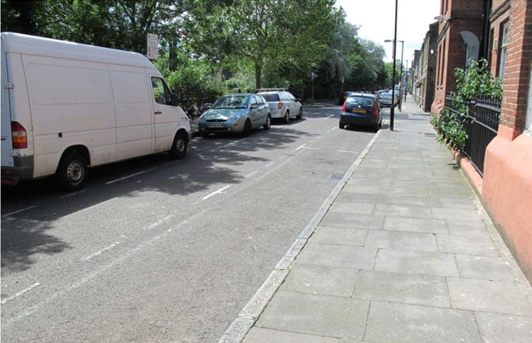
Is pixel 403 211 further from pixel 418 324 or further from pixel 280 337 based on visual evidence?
pixel 280 337

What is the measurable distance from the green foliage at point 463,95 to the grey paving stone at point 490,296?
17.8ft

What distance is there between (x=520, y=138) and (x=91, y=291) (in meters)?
5.03

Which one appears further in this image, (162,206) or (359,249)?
(162,206)

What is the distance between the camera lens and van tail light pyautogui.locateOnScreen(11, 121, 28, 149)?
6.82 meters

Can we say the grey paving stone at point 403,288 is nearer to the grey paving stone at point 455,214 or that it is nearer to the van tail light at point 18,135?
the grey paving stone at point 455,214

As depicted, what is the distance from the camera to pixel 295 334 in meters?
3.26

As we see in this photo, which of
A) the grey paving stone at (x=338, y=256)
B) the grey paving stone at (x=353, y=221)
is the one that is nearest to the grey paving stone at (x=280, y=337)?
the grey paving stone at (x=338, y=256)

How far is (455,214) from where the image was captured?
21.2 feet

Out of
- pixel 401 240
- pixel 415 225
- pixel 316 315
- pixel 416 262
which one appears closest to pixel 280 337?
pixel 316 315

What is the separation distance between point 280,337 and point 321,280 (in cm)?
108

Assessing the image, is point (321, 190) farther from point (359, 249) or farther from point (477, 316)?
point (477, 316)

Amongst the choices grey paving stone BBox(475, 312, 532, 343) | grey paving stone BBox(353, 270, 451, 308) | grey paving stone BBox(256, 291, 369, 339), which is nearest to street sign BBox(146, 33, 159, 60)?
grey paving stone BBox(353, 270, 451, 308)

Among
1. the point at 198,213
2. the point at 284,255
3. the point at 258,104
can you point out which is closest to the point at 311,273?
the point at 284,255

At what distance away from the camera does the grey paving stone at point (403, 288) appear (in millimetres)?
3797
